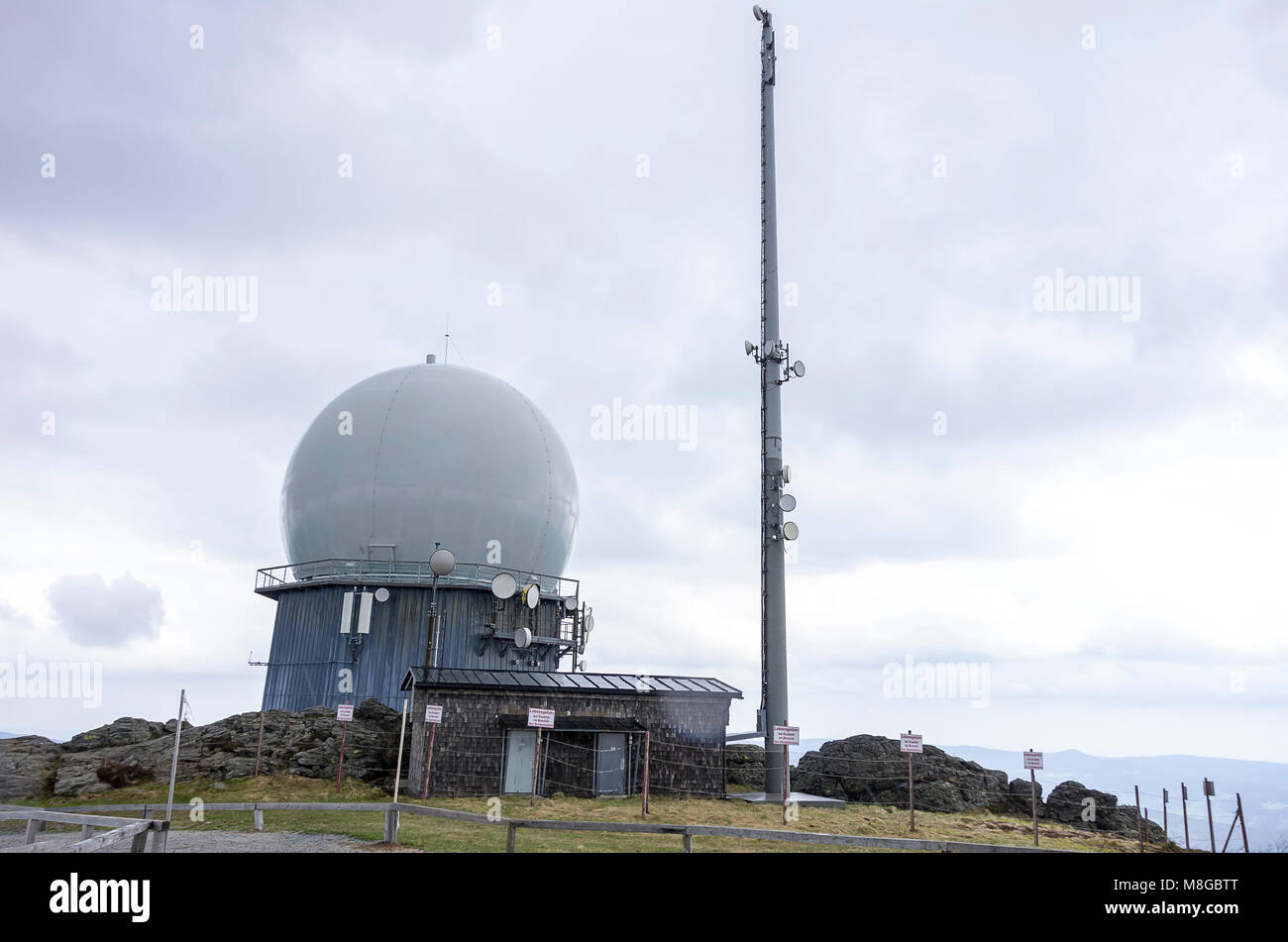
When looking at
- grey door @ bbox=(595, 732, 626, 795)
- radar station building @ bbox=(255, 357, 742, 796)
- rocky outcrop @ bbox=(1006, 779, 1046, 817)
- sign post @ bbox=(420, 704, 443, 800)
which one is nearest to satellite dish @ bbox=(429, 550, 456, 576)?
radar station building @ bbox=(255, 357, 742, 796)

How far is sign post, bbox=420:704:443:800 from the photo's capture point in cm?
2273

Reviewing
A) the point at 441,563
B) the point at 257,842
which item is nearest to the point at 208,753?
the point at 441,563

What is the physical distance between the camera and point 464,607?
108 ft

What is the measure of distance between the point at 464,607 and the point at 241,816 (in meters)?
13.4

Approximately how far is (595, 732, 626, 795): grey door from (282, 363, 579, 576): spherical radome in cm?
1020

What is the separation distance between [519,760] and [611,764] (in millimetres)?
2851

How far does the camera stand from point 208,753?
26828 millimetres

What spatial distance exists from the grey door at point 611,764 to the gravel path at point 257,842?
10.6 meters

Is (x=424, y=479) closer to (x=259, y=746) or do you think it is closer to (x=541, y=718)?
(x=259, y=746)

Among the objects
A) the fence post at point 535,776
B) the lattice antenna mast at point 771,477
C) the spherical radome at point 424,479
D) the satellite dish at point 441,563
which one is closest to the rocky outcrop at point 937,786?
the lattice antenna mast at point 771,477

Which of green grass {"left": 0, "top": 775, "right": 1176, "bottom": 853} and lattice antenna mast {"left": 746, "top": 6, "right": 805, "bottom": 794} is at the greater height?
lattice antenna mast {"left": 746, "top": 6, "right": 805, "bottom": 794}

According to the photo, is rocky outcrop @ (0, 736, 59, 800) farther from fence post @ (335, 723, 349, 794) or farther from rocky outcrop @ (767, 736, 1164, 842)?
rocky outcrop @ (767, 736, 1164, 842)

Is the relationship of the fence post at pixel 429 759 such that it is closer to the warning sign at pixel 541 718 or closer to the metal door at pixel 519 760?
the metal door at pixel 519 760
